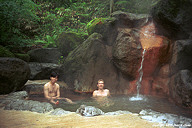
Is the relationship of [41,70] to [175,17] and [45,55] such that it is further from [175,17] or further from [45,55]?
[175,17]

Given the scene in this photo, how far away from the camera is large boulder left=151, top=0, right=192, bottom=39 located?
5578 mm

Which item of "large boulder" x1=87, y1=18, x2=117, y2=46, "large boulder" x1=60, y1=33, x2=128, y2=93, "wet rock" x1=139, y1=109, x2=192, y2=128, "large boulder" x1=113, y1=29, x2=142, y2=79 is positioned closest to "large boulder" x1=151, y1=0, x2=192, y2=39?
"large boulder" x1=113, y1=29, x2=142, y2=79

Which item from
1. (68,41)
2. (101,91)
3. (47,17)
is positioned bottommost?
(101,91)

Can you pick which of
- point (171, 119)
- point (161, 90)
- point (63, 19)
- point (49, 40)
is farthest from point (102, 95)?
point (63, 19)

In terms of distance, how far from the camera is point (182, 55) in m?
5.60

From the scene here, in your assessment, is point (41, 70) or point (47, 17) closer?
point (41, 70)

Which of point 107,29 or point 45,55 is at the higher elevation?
point 107,29

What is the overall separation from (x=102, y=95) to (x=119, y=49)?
79.9 inches

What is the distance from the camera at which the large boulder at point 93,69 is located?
22.0 ft

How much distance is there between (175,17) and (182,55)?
4.73 ft

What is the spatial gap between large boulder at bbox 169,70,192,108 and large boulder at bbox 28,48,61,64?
19.8 feet

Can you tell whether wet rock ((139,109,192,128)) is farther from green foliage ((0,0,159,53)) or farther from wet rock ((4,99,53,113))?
green foliage ((0,0,159,53))

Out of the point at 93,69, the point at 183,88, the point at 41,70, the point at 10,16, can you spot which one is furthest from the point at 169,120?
the point at 10,16

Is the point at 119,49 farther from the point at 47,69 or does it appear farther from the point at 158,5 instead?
the point at 47,69
